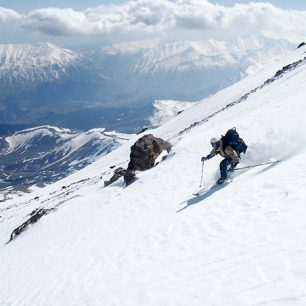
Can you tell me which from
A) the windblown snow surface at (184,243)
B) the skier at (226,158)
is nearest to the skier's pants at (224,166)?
the skier at (226,158)

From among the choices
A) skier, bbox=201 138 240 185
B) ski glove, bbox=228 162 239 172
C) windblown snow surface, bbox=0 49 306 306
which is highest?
skier, bbox=201 138 240 185

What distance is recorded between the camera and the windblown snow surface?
34.3 ft

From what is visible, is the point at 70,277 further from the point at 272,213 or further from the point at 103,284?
the point at 272,213

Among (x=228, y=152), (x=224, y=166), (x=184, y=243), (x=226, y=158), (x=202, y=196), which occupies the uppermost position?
(x=228, y=152)

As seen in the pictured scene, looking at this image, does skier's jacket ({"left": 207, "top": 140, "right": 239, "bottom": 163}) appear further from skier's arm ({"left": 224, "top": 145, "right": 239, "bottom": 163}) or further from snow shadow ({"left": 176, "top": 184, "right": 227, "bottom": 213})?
snow shadow ({"left": 176, "top": 184, "right": 227, "bottom": 213})

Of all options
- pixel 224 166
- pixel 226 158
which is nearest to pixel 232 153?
pixel 226 158

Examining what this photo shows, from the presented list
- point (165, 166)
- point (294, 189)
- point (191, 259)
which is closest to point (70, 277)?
point (191, 259)

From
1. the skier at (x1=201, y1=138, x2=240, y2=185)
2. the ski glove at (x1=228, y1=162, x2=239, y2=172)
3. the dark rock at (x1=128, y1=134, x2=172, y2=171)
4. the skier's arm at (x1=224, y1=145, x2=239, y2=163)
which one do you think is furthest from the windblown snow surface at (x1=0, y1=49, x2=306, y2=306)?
the dark rock at (x1=128, y1=134, x2=172, y2=171)

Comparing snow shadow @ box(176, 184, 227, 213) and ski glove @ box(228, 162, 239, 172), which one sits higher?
ski glove @ box(228, 162, 239, 172)

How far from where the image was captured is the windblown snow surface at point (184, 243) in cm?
1046

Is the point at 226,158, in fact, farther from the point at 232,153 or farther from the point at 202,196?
the point at 202,196

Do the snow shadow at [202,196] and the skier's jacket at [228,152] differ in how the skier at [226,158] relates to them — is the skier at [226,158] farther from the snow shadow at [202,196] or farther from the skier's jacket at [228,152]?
the snow shadow at [202,196]

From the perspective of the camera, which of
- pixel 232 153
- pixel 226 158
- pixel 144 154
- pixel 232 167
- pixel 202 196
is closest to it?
pixel 202 196

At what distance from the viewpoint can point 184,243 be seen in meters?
14.8
